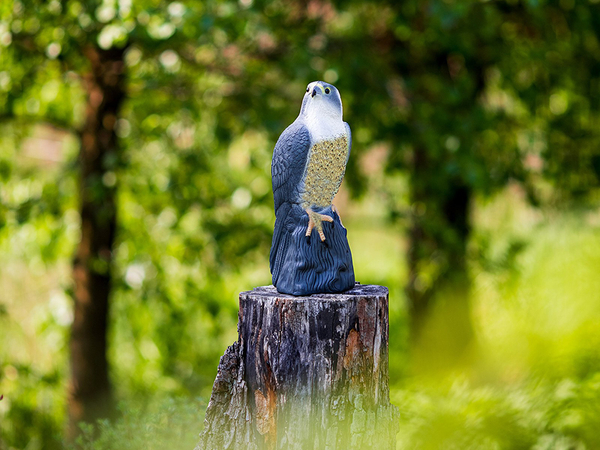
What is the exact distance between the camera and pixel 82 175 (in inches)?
154

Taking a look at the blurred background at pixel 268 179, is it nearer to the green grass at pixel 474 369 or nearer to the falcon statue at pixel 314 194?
the green grass at pixel 474 369

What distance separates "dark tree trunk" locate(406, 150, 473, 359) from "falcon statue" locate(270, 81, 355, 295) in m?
1.49

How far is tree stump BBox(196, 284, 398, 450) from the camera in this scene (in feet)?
6.64

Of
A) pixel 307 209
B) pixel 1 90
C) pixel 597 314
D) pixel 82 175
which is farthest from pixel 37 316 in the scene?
pixel 597 314

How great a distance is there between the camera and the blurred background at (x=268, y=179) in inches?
122

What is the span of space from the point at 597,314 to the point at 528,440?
43.1 inches

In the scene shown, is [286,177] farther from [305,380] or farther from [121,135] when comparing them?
[121,135]

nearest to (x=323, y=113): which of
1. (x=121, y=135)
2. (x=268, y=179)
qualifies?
(x=268, y=179)

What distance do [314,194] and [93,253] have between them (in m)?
2.15

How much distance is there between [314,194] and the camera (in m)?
2.25

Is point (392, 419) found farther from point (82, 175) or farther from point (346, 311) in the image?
point (82, 175)

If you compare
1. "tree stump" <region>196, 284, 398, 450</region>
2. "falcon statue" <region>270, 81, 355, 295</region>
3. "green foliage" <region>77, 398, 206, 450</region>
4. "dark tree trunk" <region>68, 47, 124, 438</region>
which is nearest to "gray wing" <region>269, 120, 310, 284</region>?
"falcon statue" <region>270, 81, 355, 295</region>

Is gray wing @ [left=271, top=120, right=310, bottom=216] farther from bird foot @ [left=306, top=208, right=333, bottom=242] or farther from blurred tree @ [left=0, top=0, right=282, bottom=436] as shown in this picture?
blurred tree @ [left=0, top=0, right=282, bottom=436]

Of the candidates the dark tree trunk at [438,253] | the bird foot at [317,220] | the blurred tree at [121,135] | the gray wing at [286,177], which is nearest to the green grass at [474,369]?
the dark tree trunk at [438,253]
